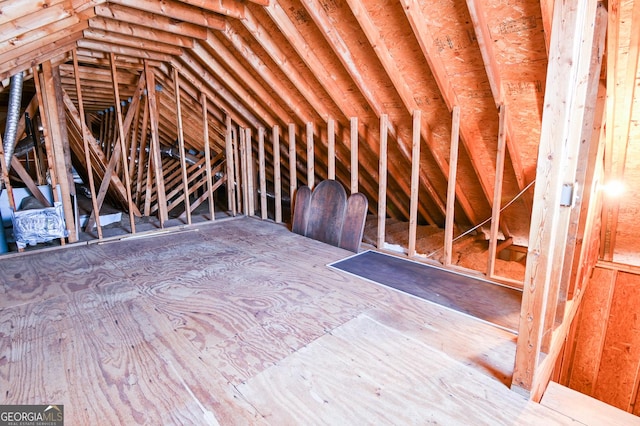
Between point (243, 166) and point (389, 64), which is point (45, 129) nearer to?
point (243, 166)

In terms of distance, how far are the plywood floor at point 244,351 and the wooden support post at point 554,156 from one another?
1.12 ft

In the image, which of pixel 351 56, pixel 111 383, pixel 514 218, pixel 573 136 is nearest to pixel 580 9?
pixel 573 136

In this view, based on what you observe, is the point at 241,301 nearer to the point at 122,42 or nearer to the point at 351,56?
the point at 351,56

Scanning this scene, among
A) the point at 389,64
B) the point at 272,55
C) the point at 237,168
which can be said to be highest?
the point at 272,55

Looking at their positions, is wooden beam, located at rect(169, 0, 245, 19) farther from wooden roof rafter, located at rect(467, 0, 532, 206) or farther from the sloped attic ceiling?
wooden roof rafter, located at rect(467, 0, 532, 206)

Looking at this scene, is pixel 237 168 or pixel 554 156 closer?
pixel 554 156

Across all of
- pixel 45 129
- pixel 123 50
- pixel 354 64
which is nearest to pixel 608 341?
pixel 354 64

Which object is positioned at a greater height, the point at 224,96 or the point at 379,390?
the point at 224,96

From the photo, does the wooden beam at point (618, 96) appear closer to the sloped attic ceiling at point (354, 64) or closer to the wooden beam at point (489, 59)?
the sloped attic ceiling at point (354, 64)

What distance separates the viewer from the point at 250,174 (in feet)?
19.4

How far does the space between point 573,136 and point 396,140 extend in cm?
240

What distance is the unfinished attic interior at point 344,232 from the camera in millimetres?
1638

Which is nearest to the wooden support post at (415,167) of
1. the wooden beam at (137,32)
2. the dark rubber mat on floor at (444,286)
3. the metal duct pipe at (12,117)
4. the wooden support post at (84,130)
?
the dark rubber mat on floor at (444,286)
